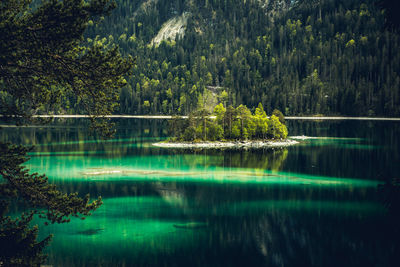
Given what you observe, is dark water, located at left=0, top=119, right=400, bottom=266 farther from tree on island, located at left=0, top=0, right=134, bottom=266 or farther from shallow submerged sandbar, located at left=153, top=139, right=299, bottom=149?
shallow submerged sandbar, located at left=153, top=139, right=299, bottom=149

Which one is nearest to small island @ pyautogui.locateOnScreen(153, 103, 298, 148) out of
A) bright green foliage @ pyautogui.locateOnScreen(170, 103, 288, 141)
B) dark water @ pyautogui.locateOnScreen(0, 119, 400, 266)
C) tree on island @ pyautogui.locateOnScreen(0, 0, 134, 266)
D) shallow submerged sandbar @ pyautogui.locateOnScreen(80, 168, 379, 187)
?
bright green foliage @ pyautogui.locateOnScreen(170, 103, 288, 141)

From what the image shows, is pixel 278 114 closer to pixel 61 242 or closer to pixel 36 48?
pixel 61 242

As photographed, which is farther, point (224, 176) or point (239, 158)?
point (239, 158)

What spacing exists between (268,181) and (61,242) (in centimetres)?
3759

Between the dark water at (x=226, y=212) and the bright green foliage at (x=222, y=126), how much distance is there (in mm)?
32764

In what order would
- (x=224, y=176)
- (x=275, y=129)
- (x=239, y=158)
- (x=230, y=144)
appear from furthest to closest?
(x=275, y=129) < (x=230, y=144) < (x=239, y=158) < (x=224, y=176)

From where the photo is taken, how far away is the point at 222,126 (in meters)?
132

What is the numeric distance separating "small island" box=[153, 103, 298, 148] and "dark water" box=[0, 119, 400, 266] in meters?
30.7

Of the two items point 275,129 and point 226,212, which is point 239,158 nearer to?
point 275,129

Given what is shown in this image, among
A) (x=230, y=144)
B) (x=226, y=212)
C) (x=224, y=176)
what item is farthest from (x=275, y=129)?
(x=226, y=212)

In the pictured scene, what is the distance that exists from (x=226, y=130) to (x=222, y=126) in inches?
72.9

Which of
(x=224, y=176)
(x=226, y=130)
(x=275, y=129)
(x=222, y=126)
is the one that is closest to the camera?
(x=224, y=176)

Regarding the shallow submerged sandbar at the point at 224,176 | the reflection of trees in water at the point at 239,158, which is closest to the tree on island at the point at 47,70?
the shallow submerged sandbar at the point at 224,176

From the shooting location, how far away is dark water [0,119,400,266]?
36281 millimetres
